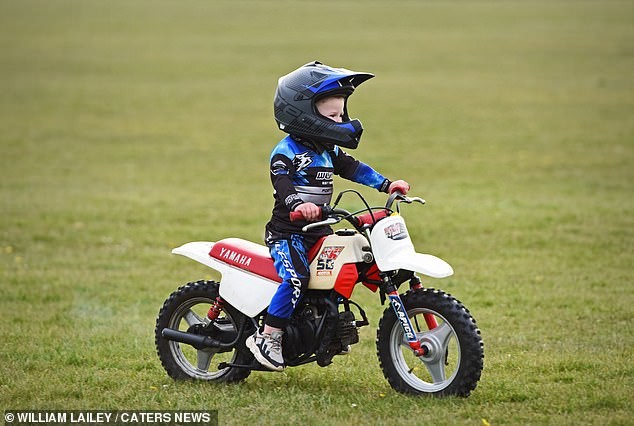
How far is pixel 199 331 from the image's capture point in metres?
7.58

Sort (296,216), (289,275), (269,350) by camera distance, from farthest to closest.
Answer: (269,350) → (289,275) → (296,216)

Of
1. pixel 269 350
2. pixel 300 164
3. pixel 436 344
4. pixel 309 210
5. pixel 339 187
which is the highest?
pixel 300 164

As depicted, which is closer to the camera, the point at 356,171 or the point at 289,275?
the point at 289,275

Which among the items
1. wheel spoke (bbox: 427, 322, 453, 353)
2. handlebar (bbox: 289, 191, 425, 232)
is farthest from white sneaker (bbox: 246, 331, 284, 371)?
wheel spoke (bbox: 427, 322, 453, 353)

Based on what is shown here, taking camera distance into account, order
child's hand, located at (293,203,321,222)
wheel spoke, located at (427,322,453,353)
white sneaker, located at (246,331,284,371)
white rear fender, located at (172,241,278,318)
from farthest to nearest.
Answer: white rear fender, located at (172,241,278,318)
white sneaker, located at (246,331,284,371)
wheel spoke, located at (427,322,453,353)
child's hand, located at (293,203,321,222)

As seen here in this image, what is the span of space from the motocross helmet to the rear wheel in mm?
1397

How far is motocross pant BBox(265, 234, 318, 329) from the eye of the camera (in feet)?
22.8

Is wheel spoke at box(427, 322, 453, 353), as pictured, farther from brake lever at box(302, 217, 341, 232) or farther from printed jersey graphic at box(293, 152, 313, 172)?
printed jersey graphic at box(293, 152, 313, 172)

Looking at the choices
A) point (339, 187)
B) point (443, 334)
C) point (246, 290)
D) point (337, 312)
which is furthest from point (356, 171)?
point (339, 187)

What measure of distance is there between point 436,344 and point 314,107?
5.86 feet

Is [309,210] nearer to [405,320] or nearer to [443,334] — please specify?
[405,320]

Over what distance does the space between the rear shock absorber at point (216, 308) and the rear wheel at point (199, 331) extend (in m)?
0.03

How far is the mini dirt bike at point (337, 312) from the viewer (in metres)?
6.73

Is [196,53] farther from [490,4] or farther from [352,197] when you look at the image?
[490,4]
